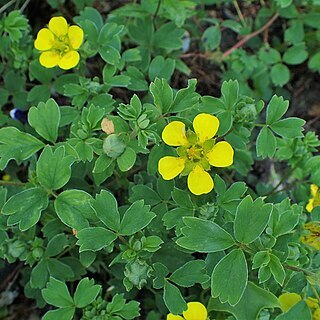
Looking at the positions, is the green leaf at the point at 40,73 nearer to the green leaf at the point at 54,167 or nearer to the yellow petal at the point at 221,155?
the green leaf at the point at 54,167

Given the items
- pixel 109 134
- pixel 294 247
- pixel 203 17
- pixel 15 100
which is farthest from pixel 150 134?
pixel 203 17

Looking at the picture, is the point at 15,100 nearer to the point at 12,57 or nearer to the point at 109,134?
the point at 12,57

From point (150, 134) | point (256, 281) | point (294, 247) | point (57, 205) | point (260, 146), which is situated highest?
point (150, 134)

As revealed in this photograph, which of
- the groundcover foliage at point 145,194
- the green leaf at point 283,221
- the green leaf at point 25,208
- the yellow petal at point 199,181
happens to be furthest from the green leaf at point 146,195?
the green leaf at point 283,221

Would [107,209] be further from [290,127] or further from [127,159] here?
[290,127]

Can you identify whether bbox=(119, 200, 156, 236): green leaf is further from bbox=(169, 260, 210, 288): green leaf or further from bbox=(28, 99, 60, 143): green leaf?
bbox=(28, 99, 60, 143): green leaf
